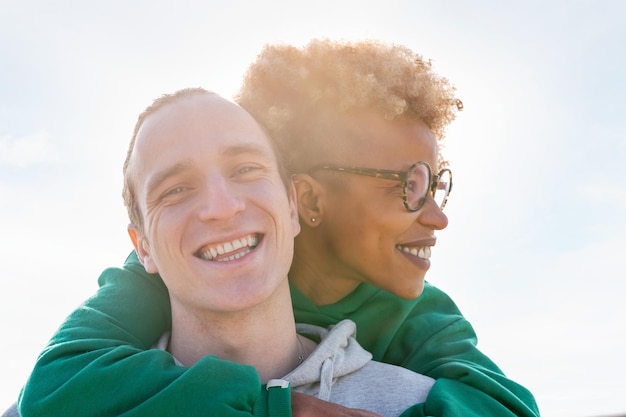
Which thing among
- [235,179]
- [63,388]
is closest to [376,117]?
[235,179]

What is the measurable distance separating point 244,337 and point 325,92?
3.89 ft

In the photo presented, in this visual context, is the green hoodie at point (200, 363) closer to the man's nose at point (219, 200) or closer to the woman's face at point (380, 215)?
the woman's face at point (380, 215)

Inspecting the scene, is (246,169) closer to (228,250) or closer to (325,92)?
(228,250)

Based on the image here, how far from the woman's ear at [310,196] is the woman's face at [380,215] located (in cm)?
3

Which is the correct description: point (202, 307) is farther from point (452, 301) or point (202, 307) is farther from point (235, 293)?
point (452, 301)

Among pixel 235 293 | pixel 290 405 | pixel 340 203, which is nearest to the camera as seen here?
pixel 290 405

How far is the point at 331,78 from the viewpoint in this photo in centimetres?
303

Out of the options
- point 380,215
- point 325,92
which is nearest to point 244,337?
point 380,215

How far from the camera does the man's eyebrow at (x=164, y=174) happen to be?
90.4 inches

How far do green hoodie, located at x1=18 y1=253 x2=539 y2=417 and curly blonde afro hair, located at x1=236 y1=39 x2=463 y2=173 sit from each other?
26.1 inches

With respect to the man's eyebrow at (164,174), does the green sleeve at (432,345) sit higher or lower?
lower

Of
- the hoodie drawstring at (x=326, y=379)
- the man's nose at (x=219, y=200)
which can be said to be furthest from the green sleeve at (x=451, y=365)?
the man's nose at (x=219, y=200)

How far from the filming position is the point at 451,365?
2502mm

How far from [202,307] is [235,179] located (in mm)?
441
